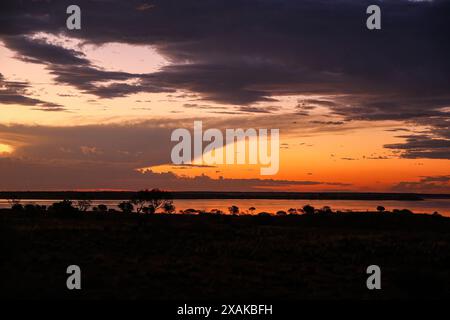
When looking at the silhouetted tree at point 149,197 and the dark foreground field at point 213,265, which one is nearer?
the dark foreground field at point 213,265

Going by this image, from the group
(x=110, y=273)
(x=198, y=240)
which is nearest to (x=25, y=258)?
(x=110, y=273)

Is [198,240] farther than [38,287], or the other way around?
[198,240]

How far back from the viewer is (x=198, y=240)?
40.2 meters

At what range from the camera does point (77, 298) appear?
18859mm

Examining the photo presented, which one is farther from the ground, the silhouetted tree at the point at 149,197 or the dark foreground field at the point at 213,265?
the silhouetted tree at the point at 149,197

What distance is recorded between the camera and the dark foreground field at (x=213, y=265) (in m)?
20.7

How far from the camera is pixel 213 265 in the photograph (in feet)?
90.0

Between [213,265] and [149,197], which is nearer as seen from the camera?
[213,265]

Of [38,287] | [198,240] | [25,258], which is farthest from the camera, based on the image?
[198,240]

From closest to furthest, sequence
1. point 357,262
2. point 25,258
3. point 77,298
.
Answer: point 77,298 < point 25,258 < point 357,262

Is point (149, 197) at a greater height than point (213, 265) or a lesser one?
greater

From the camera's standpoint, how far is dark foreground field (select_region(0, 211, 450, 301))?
2072 centimetres
